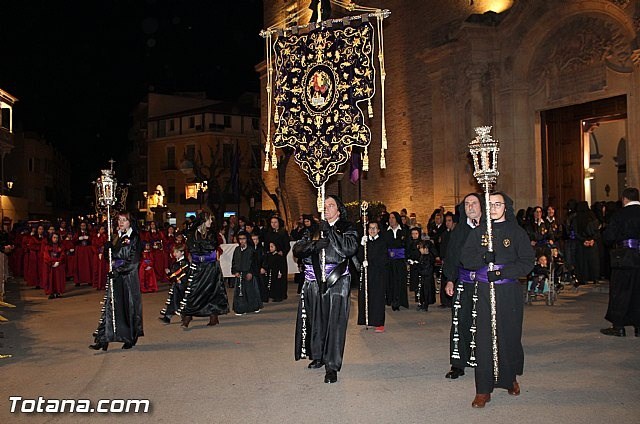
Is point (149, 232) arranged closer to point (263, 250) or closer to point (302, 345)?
point (263, 250)

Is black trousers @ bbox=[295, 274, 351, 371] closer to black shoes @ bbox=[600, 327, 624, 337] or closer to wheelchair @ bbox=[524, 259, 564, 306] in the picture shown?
black shoes @ bbox=[600, 327, 624, 337]

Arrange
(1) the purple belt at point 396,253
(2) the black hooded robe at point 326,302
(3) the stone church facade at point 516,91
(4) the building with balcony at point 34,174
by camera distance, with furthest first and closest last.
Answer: (4) the building with balcony at point 34,174 < (3) the stone church facade at point 516,91 < (1) the purple belt at point 396,253 < (2) the black hooded robe at point 326,302

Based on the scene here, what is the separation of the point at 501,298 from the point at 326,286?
6.72 feet

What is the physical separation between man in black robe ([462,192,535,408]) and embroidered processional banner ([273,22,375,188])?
3.63 meters

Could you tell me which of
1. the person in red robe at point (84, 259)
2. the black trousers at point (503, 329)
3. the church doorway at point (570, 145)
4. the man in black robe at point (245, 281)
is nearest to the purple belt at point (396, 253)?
the man in black robe at point (245, 281)

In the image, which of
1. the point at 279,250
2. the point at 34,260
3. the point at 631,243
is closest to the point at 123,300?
the point at 279,250

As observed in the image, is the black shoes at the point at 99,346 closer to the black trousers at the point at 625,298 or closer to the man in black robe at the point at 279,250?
the man in black robe at the point at 279,250

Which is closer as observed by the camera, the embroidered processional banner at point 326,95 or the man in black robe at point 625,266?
the man in black robe at point 625,266

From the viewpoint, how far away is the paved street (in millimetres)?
5668

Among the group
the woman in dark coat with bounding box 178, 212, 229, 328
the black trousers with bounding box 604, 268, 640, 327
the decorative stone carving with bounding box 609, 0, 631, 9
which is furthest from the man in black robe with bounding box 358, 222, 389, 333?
the decorative stone carving with bounding box 609, 0, 631, 9

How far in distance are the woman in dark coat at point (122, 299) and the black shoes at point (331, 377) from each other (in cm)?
338

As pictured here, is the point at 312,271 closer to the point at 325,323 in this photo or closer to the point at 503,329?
the point at 325,323

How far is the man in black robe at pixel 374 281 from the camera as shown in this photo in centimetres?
1006

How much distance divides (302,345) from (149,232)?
13.2 metres
